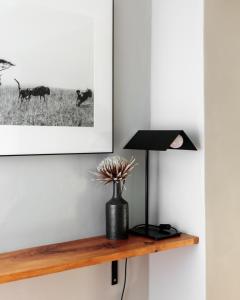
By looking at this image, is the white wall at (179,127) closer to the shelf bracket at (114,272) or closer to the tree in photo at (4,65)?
the shelf bracket at (114,272)

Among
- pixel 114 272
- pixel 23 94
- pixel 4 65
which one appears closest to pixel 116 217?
pixel 114 272

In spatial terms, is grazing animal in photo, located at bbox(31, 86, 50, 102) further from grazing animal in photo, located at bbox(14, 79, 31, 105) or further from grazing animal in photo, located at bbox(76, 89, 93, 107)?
grazing animal in photo, located at bbox(76, 89, 93, 107)

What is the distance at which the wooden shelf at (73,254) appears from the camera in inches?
47.6

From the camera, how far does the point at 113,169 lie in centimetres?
153

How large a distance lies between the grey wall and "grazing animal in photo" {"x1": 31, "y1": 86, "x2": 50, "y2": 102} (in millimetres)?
242

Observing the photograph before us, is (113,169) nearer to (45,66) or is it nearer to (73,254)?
(73,254)

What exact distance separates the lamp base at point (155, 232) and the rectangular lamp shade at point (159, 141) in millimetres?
352

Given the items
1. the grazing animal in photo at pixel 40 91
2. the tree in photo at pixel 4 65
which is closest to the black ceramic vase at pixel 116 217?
the grazing animal in photo at pixel 40 91

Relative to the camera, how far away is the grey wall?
142 centimetres

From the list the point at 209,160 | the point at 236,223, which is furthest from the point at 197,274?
the point at 209,160

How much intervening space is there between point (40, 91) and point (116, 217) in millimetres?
579

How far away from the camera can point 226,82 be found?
1627mm

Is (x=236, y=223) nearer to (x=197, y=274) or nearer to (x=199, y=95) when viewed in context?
(x=197, y=274)

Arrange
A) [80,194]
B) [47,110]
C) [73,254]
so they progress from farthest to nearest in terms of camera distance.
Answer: [80,194], [47,110], [73,254]
